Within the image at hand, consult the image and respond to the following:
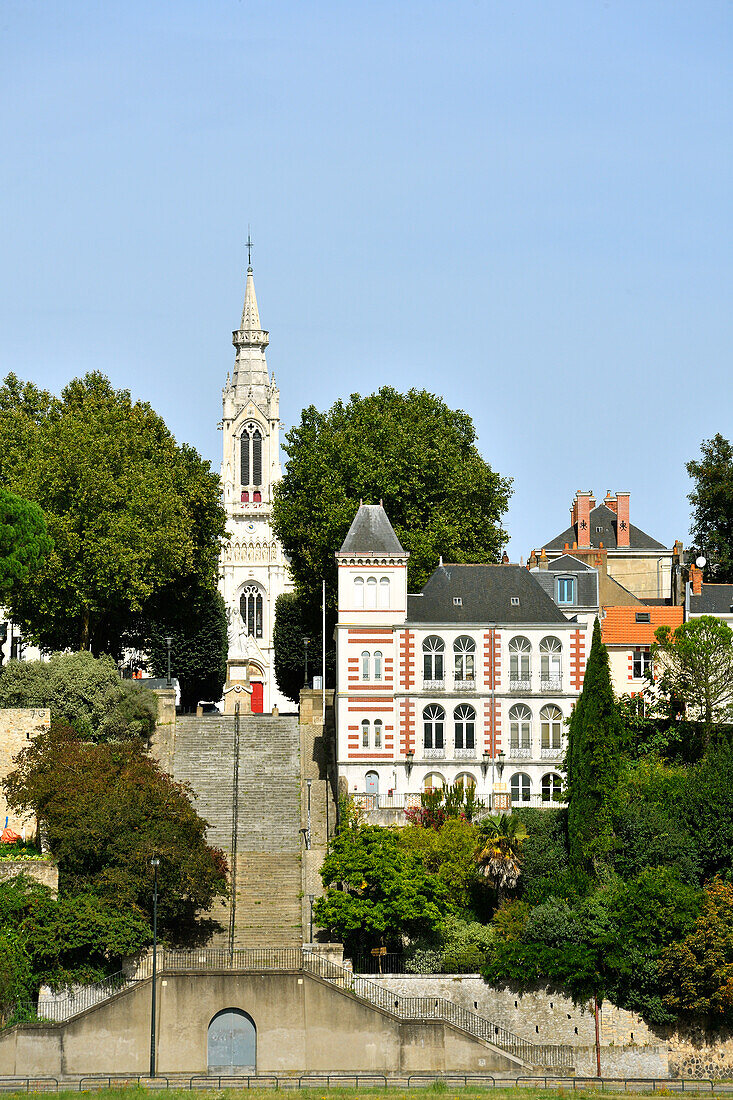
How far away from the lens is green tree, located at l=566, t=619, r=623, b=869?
6050cm

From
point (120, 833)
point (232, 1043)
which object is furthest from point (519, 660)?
point (232, 1043)

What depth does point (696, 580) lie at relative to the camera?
3199 inches

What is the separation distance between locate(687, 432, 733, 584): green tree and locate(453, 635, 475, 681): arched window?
22.1 m

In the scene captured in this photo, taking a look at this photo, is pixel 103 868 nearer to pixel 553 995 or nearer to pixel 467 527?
pixel 553 995

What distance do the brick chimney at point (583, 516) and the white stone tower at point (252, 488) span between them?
35.7 metres

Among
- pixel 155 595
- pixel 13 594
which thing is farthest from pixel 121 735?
pixel 155 595

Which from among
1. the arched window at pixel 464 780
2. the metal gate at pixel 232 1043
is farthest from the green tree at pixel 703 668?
the metal gate at pixel 232 1043

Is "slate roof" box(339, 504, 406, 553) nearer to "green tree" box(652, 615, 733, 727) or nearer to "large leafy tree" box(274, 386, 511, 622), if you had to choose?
"large leafy tree" box(274, 386, 511, 622)

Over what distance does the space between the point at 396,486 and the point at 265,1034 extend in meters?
32.8

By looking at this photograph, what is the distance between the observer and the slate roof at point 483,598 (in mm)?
71000

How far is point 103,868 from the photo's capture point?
5859 centimetres

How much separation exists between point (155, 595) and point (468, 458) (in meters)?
15.7

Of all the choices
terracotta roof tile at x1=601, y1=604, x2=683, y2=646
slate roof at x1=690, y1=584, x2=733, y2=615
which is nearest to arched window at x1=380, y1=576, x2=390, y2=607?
terracotta roof tile at x1=601, y1=604, x2=683, y2=646

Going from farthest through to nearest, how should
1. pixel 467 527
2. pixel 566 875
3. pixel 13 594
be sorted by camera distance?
1. pixel 467 527
2. pixel 13 594
3. pixel 566 875
